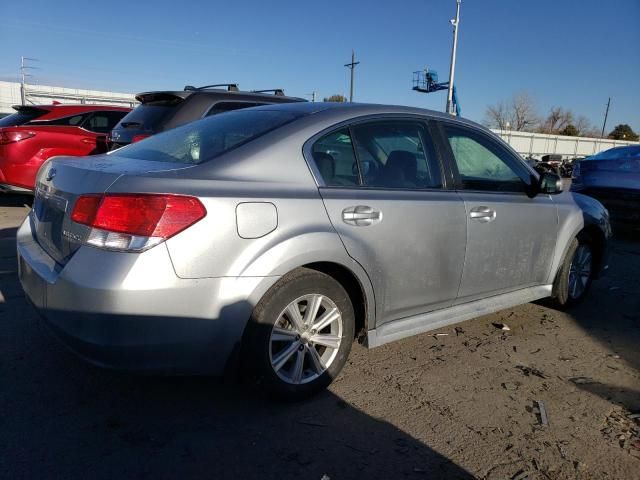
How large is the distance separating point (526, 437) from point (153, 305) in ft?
6.57

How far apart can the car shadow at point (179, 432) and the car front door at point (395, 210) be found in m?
0.78

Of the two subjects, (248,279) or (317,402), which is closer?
(248,279)

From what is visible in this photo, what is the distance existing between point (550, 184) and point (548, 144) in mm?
37660

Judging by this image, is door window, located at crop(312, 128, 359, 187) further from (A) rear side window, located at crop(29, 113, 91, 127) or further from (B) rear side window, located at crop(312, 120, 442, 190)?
(A) rear side window, located at crop(29, 113, 91, 127)

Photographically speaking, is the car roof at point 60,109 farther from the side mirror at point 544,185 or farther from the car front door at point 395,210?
the side mirror at point 544,185

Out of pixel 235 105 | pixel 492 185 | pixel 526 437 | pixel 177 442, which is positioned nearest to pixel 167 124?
pixel 235 105

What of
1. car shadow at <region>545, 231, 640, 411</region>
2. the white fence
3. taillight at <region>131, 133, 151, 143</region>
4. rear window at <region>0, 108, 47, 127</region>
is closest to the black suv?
taillight at <region>131, 133, 151, 143</region>

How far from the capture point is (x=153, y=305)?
232 centimetres

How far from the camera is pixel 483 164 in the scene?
3854 mm

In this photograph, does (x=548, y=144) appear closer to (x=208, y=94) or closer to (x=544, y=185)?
(x=208, y=94)

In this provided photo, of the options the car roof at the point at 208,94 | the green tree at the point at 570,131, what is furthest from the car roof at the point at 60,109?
the green tree at the point at 570,131

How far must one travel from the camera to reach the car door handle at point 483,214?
3545 millimetres

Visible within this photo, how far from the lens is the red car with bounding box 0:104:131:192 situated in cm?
774

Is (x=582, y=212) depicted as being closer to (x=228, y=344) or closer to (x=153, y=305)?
(x=228, y=344)
